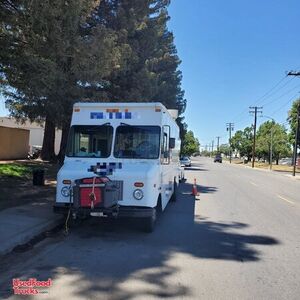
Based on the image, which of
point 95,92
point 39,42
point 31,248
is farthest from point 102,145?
point 95,92

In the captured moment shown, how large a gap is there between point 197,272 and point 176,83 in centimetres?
4264

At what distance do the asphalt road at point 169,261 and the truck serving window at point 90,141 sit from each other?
1.70 m

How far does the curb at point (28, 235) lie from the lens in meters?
8.01

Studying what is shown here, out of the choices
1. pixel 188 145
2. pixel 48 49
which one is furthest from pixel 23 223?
pixel 188 145

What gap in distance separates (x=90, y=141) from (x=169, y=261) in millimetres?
4145

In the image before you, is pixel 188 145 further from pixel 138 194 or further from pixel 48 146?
pixel 138 194

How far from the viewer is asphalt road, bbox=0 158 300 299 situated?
239 inches

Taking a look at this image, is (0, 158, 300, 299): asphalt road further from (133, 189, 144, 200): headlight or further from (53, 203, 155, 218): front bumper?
(133, 189, 144, 200): headlight

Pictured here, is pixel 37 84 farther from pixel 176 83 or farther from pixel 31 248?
pixel 176 83

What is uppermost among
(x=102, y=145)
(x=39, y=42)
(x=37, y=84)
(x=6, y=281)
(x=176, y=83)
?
(x=176, y=83)

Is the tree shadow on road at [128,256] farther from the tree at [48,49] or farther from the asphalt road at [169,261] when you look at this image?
the tree at [48,49]

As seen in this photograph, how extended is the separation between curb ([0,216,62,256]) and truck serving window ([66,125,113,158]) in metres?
1.61

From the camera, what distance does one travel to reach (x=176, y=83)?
48719 mm

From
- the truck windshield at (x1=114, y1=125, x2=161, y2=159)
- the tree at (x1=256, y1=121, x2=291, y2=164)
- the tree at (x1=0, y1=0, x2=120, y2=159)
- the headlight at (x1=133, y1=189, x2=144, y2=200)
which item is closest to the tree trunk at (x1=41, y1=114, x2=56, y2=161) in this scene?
the tree at (x1=0, y1=0, x2=120, y2=159)
